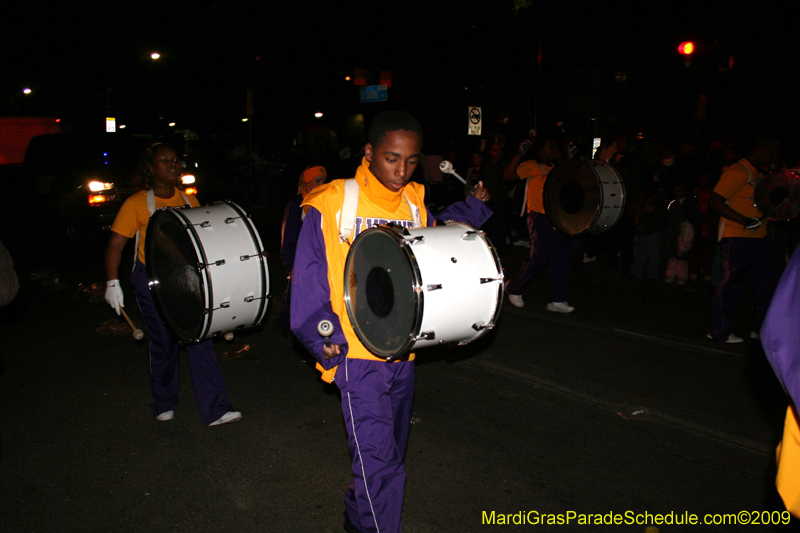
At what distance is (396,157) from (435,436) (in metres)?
2.36

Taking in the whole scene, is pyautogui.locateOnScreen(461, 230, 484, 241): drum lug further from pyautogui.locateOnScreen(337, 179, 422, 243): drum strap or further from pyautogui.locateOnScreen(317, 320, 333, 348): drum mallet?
pyautogui.locateOnScreen(317, 320, 333, 348): drum mallet

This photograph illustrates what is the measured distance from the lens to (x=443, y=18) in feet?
68.0

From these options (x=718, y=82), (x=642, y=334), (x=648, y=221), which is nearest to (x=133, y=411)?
(x=642, y=334)

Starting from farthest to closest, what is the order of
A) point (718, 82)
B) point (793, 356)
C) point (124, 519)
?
point (718, 82) → point (124, 519) → point (793, 356)

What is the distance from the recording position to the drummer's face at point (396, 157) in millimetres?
2682

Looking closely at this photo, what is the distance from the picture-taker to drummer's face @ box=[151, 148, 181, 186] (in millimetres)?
4402

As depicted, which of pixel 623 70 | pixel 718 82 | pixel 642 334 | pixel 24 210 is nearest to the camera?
pixel 642 334

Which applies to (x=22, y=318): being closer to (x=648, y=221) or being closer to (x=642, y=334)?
(x=642, y=334)

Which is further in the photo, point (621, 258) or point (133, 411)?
point (621, 258)

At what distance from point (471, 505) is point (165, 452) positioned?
207 cm

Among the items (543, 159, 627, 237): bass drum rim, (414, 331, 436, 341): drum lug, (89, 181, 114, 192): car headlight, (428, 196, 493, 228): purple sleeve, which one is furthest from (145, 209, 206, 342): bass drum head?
(89, 181, 114, 192): car headlight

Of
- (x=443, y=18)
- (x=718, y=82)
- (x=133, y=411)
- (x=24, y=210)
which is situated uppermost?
(x=443, y=18)

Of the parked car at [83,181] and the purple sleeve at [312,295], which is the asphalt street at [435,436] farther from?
the parked car at [83,181]

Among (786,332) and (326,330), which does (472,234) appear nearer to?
(326,330)
